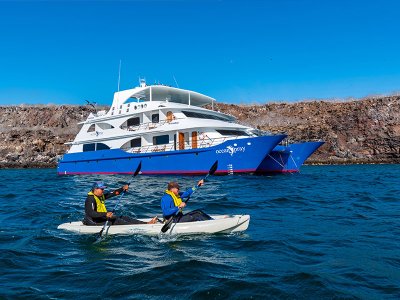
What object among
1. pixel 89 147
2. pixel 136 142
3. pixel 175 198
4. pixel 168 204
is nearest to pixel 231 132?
pixel 136 142

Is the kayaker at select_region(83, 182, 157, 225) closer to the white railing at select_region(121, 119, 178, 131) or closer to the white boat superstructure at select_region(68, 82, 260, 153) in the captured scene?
the white boat superstructure at select_region(68, 82, 260, 153)

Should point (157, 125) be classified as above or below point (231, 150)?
above

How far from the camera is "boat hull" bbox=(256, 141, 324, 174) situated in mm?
22812

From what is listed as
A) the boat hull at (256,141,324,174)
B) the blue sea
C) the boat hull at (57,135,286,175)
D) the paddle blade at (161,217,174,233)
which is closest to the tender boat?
the boat hull at (57,135,286,175)

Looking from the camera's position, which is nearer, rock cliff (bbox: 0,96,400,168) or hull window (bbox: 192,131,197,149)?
hull window (bbox: 192,131,197,149)

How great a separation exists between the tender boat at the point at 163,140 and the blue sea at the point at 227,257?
329 inches

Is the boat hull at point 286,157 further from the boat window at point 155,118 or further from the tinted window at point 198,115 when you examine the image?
the boat window at point 155,118

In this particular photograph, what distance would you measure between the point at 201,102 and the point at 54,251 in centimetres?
2220

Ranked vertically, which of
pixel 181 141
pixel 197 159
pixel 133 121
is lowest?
pixel 197 159

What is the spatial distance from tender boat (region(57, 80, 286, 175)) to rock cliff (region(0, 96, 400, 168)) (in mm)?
21869

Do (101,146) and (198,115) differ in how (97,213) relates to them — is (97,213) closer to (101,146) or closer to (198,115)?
(198,115)

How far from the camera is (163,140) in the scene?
24703 millimetres

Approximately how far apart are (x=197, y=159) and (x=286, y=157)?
5931mm

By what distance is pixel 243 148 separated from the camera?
21141 mm
